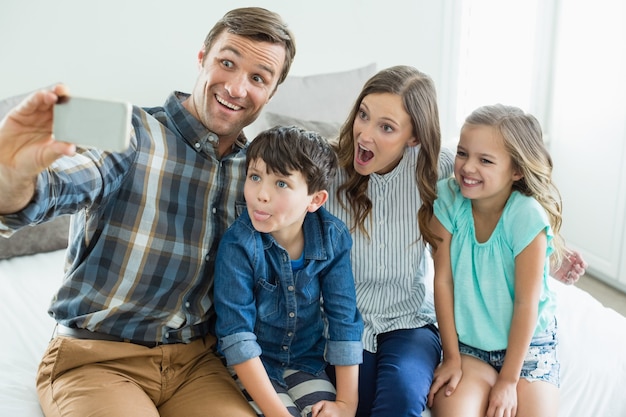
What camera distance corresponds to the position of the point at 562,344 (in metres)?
1.74

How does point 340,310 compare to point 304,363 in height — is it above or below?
above

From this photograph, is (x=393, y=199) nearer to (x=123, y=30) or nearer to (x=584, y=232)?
(x=123, y=30)

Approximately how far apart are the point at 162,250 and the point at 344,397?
506mm

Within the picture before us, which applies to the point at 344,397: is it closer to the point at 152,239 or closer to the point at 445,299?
the point at 445,299

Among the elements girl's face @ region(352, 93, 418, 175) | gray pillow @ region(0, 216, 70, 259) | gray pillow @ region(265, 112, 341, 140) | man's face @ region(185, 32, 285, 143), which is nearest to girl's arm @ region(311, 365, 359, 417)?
girl's face @ region(352, 93, 418, 175)

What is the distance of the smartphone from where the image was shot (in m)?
0.85

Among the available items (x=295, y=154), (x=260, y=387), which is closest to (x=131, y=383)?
(x=260, y=387)

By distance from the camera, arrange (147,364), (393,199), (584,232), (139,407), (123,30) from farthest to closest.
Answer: (584,232) → (123,30) → (393,199) → (147,364) → (139,407)

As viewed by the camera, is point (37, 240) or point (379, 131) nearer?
point (379, 131)

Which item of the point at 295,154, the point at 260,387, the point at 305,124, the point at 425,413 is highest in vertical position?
the point at 295,154

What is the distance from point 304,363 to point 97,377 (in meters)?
0.45

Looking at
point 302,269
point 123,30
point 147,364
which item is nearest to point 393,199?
point 302,269

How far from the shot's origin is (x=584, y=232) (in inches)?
129

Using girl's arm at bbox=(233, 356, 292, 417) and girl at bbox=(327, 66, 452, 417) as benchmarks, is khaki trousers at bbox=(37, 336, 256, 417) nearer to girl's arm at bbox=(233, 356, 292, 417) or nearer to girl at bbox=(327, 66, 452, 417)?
girl's arm at bbox=(233, 356, 292, 417)
